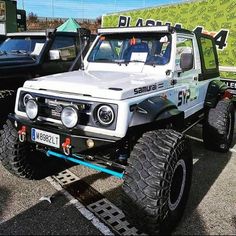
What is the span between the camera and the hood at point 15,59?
5756 mm

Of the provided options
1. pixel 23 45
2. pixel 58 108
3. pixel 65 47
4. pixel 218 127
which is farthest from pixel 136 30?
pixel 23 45

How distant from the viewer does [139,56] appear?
439 centimetres

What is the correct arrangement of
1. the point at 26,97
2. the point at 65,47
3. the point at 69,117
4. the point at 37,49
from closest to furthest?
the point at 69,117
the point at 26,97
the point at 37,49
the point at 65,47

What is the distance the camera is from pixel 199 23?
899 cm

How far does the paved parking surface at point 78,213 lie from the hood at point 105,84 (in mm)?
1250

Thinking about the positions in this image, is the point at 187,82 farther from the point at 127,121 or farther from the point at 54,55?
the point at 54,55

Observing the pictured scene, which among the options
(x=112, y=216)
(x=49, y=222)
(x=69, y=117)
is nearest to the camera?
(x=69, y=117)

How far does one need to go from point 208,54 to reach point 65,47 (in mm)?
2879

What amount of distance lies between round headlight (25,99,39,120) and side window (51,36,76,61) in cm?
320

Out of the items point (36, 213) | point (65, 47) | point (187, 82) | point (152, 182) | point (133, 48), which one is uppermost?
point (133, 48)

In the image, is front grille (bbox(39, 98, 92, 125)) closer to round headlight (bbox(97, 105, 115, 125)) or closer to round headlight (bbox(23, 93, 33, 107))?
round headlight (bbox(97, 105, 115, 125))

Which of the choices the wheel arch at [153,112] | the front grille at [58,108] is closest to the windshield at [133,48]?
the wheel arch at [153,112]

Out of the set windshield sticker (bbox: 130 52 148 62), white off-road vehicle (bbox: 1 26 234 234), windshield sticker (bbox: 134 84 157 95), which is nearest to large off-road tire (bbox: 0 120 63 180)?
white off-road vehicle (bbox: 1 26 234 234)

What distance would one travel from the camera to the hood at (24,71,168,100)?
10.6 feet
